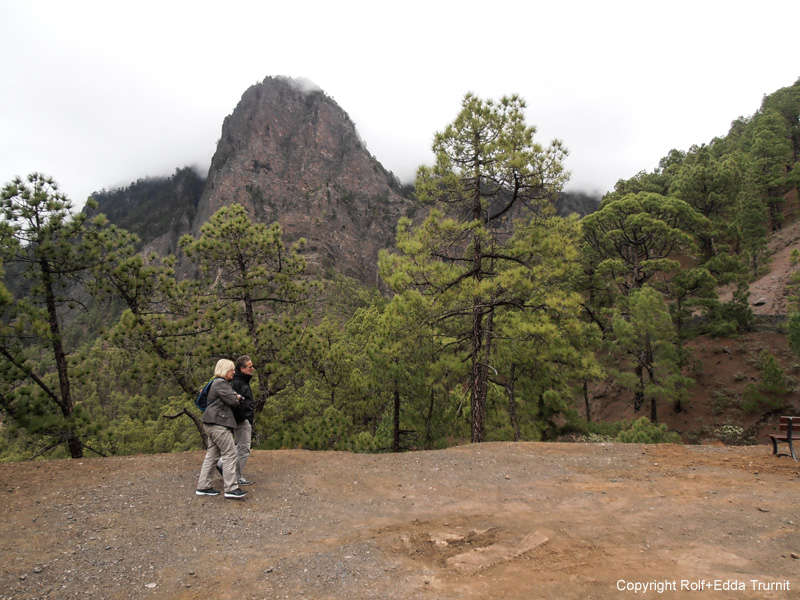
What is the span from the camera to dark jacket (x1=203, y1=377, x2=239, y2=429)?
16.9 ft

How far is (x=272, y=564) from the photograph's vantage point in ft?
12.1

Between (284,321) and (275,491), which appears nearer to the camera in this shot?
(275,491)

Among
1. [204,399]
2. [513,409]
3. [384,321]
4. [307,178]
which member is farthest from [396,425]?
[307,178]

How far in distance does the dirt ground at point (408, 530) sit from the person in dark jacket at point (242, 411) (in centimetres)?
51

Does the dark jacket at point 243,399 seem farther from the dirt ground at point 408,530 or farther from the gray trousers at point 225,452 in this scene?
the dirt ground at point 408,530

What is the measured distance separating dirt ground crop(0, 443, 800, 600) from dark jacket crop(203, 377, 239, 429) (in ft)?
3.31

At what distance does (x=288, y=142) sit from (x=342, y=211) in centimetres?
2675

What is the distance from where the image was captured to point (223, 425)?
5.21m

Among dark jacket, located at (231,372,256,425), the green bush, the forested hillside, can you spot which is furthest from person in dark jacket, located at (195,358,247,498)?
the green bush

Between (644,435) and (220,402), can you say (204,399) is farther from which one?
(644,435)

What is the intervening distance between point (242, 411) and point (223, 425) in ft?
1.12

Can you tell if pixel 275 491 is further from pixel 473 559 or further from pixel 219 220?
pixel 219 220

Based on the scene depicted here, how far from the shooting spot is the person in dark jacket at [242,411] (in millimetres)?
5531

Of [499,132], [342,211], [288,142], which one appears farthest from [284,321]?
[288,142]
